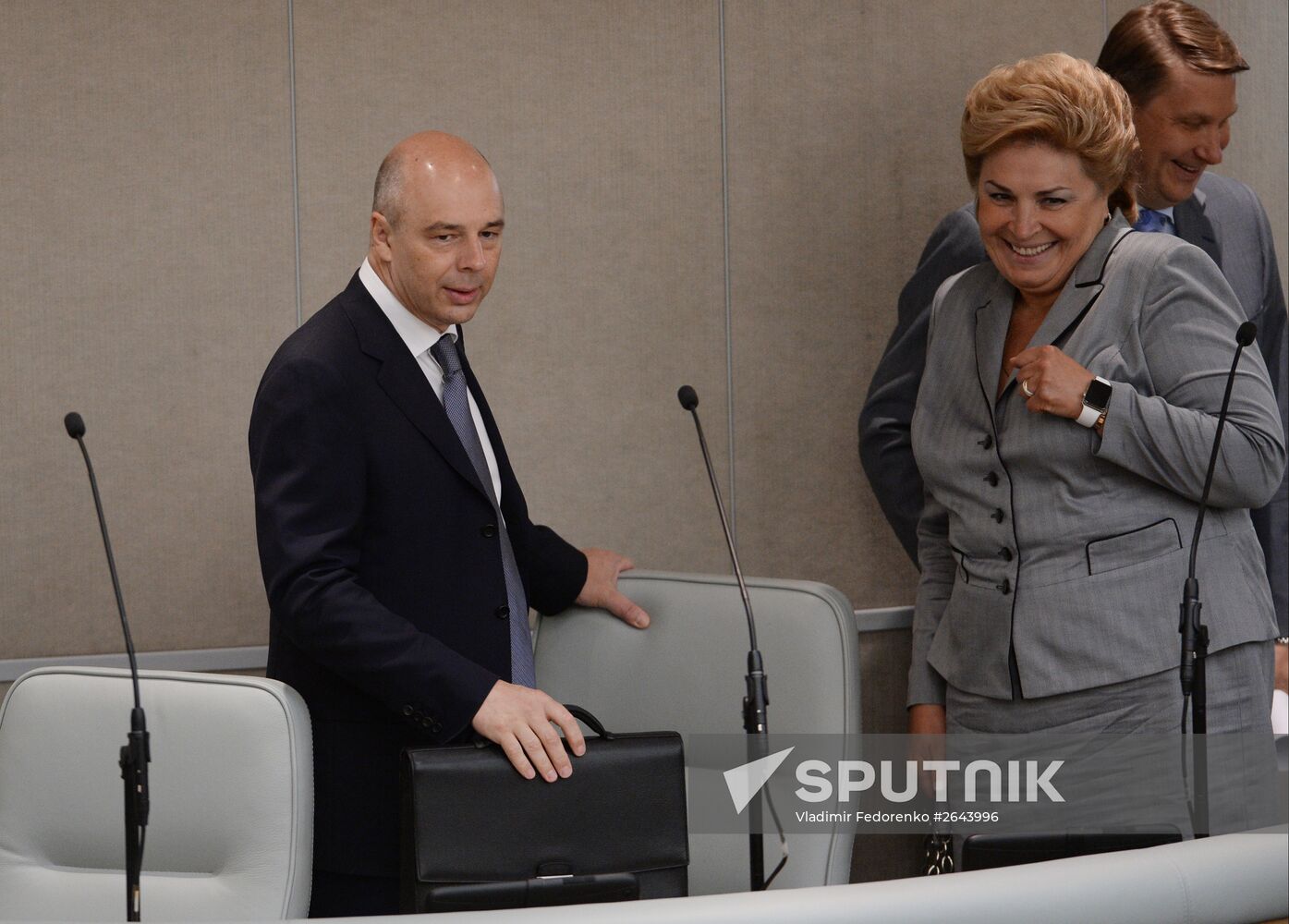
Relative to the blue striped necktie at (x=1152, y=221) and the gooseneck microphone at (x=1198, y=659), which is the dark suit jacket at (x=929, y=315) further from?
the gooseneck microphone at (x=1198, y=659)

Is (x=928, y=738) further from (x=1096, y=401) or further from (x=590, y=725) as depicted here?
(x=590, y=725)

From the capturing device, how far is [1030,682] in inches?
85.2

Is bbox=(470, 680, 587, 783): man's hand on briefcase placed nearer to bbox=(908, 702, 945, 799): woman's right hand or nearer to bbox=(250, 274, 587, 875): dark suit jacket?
bbox=(250, 274, 587, 875): dark suit jacket

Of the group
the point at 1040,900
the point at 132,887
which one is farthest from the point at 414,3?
the point at 1040,900

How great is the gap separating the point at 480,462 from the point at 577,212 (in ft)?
3.79

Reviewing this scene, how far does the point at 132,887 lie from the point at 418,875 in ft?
1.10

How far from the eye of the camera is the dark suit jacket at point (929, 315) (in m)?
2.73

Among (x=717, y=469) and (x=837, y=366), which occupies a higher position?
(x=837, y=366)

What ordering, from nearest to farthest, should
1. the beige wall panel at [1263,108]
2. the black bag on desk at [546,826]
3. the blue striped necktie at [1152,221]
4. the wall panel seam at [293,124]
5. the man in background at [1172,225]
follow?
1. the black bag on desk at [546,826]
2. the man in background at [1172,225]
3. the blue striped necktie at [1152,221]
4. the wall panel seam at [293,124]
5. the beige wall panel at [1263,108]

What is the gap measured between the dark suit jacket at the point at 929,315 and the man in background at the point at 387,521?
3.06ft

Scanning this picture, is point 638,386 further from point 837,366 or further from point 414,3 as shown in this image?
point 414,3

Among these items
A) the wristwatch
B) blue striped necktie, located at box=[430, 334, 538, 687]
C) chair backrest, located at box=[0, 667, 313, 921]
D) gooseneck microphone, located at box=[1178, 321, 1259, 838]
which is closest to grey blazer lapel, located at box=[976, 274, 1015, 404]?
the wristwatch

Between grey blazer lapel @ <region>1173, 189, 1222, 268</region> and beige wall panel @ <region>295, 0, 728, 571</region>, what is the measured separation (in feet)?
3.19

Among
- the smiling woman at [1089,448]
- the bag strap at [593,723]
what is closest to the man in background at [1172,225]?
the smiling woman at [1089,448]
